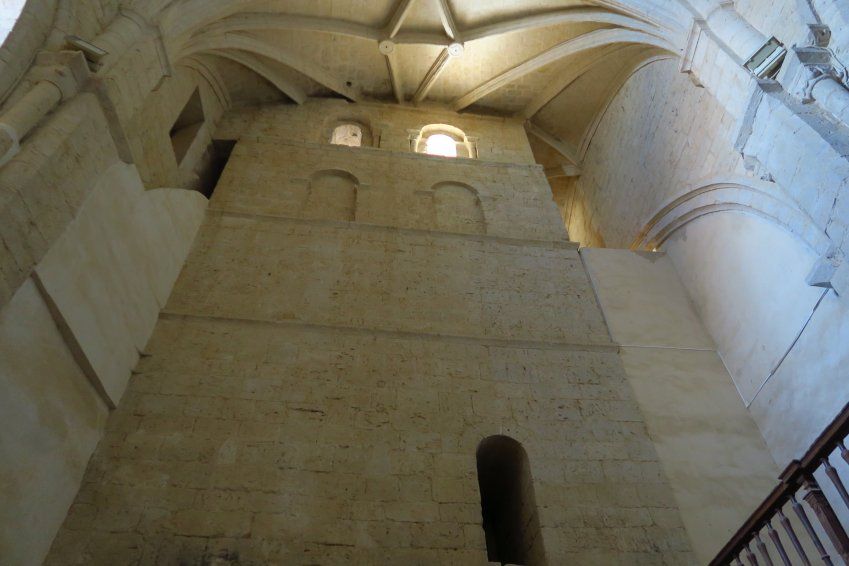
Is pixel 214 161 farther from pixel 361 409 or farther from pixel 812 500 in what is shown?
pixel 812 500

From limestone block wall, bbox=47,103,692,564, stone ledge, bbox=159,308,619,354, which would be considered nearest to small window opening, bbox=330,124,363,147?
limestone block wall, bbox=47,103,692,564

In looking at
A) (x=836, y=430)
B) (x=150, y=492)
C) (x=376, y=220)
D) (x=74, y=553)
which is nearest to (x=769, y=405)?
(x=836, y=430)

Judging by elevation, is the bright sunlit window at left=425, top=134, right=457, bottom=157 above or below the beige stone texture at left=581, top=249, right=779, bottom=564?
above

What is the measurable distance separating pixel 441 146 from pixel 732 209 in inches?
210

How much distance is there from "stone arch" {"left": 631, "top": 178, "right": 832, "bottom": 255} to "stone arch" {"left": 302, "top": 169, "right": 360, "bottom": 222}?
468 cm

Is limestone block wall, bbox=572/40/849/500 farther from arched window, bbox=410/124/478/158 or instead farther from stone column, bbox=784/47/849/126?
arched window, bbox=410/124/478/158

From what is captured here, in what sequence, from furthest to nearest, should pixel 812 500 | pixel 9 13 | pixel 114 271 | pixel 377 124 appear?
pixel 377 124 → pixel 114 271 → pixel 9 13 → pixel 812 500

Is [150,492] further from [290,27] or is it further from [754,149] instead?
[290,27]

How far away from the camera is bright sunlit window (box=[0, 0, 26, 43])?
4754 millimetres

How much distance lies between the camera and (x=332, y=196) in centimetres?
878

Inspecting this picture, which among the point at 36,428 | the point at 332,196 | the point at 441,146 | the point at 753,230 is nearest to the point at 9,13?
the point at 36,428

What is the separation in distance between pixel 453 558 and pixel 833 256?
407 cm

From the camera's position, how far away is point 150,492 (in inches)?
192

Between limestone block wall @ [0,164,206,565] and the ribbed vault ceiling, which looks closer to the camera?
limestone block wall @ [0,164,206,565]
